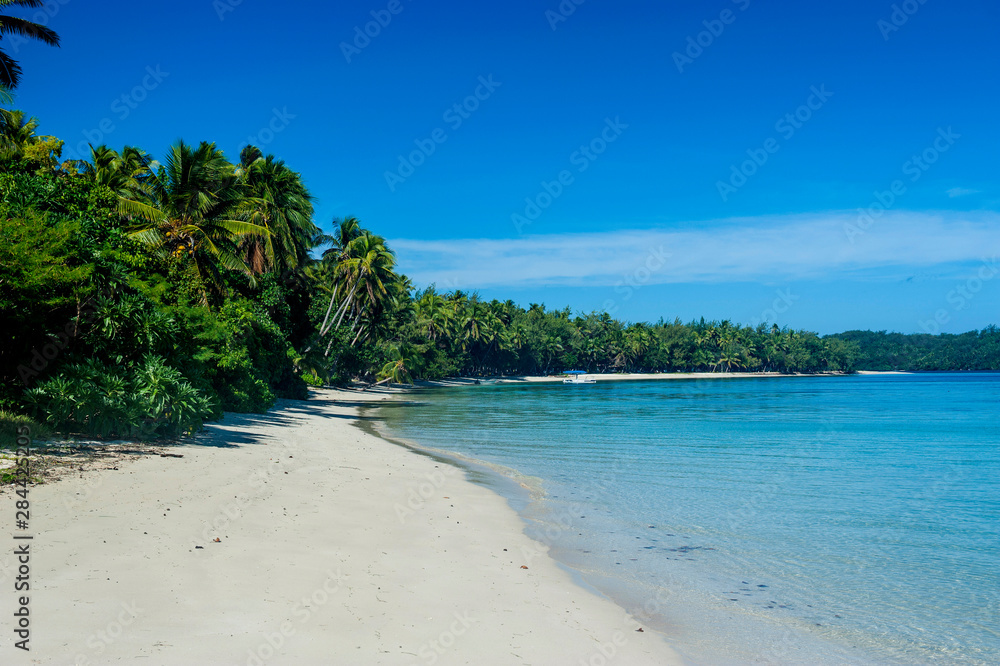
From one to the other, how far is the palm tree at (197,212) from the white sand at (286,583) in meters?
14.6

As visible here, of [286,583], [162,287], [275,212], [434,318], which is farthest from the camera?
[434,318]

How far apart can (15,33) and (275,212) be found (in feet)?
55.3

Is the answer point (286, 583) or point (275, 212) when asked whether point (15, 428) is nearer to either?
point (286, 583)

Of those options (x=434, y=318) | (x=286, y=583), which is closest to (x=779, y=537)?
(x=286, y=583)

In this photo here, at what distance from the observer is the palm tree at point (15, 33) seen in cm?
1716

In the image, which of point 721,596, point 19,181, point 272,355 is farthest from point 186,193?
point 721,596

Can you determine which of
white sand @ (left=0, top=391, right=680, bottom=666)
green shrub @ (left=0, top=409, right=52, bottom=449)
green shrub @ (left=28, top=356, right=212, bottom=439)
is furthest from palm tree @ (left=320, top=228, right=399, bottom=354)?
white sand @ (left=0, top=391, right=680, bottom=666)

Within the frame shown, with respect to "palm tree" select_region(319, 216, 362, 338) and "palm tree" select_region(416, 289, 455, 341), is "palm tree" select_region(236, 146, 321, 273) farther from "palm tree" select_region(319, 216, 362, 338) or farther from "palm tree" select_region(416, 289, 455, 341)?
"palm tree" select_region(416, 289, 455, 341)

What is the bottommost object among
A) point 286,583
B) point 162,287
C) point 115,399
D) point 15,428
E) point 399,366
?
point 286,583

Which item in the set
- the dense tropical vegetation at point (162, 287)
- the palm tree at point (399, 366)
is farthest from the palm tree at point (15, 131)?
the palm tree at point (399, 366)

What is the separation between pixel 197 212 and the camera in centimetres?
2519

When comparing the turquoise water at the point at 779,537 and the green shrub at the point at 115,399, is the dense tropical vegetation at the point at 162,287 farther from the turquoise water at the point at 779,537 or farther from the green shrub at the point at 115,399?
the turquoise water at the point at 779,537

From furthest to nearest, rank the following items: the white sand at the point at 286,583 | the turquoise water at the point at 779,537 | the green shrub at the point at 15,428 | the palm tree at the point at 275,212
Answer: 1. the palm tree at the point at 275,212
2. the green shrub at the point at 15,428
3. the turquoise water at the point at 779,537
4. the white sand at the point at 286,583

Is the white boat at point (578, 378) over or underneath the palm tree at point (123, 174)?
underneath
